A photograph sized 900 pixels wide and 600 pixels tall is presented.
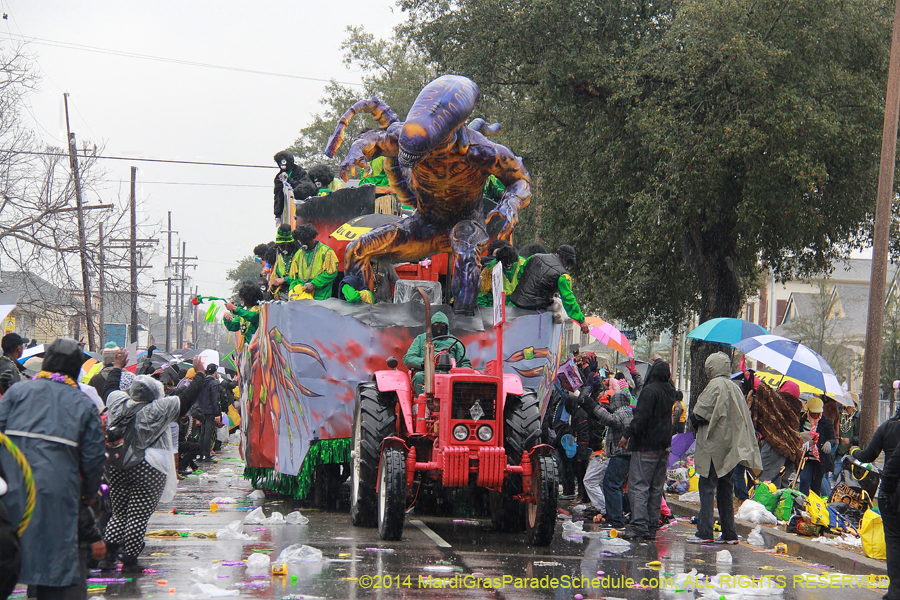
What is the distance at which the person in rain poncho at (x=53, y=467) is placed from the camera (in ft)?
16.2

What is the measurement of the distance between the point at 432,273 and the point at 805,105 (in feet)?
27.2

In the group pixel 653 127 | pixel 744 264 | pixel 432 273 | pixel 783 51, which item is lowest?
pixel 432 273

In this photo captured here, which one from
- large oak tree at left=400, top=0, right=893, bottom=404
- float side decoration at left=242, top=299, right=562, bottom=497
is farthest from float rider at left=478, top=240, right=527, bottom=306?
large oak tree at left=400, top=0, right=893, bottom=404

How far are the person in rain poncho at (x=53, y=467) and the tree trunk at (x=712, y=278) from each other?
55.4 feet

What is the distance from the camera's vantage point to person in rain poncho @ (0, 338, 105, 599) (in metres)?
4.93

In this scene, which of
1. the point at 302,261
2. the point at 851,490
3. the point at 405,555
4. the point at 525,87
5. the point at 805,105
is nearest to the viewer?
the point at 405,555

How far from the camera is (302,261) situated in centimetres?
1235

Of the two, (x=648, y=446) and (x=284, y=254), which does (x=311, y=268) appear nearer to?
(x=284, y=254)

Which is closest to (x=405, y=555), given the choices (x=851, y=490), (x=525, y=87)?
(x=851, y=490)

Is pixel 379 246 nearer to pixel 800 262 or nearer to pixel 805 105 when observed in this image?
pixel 805 105

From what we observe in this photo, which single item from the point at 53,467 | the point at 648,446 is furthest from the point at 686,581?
the point at 53,467

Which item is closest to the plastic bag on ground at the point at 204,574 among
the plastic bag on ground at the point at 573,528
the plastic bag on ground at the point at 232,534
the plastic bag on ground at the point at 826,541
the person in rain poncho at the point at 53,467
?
the plastic bag on ground at the point at 232,534

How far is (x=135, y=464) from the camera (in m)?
8.03

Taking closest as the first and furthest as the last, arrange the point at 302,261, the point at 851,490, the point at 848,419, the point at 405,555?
the point at 405,555, the point at 851,490, the point at 302,261, the point at 848,419
